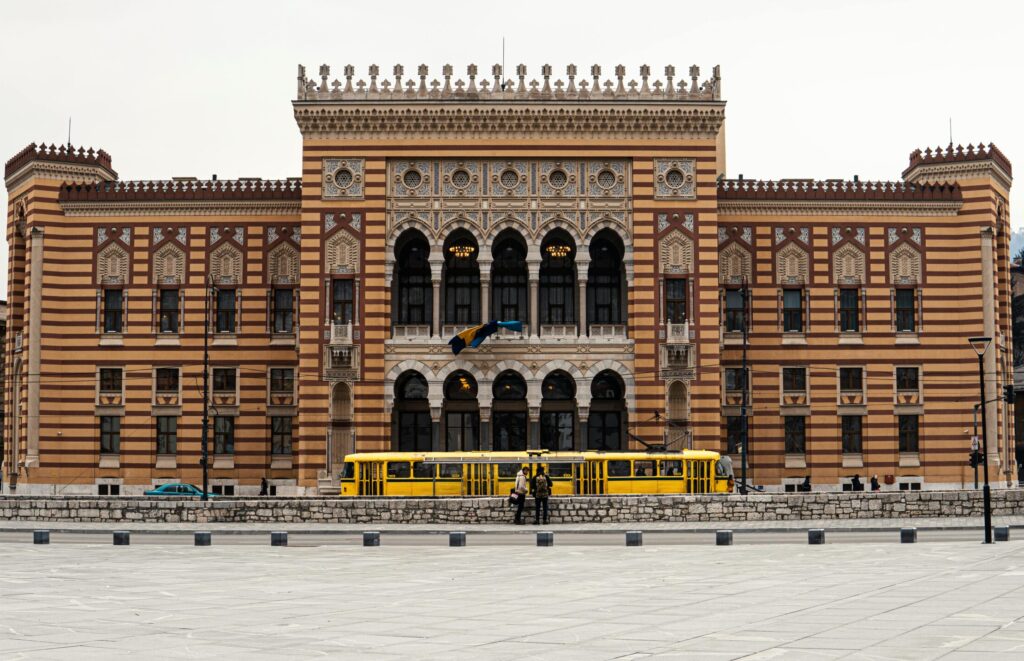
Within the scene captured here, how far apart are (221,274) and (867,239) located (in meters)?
28.8

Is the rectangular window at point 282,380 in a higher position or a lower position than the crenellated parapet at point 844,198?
lower

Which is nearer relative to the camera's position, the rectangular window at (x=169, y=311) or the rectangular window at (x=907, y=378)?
the rectangular window at (x=907, y=378)

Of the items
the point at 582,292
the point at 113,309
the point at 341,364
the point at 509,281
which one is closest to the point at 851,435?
the point at 582,292

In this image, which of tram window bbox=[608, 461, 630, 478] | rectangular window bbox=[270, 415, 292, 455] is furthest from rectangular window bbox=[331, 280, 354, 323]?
tram window bbox=[608, 461, 630, 478]

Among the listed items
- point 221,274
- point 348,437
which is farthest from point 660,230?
point 221,274

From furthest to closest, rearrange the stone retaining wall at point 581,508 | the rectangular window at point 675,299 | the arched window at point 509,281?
the arched window at point 509,281
the rectangular window at point 675,299
the stone retaining wall at point 581,508

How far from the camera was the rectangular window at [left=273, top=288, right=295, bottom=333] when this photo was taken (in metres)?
55.7

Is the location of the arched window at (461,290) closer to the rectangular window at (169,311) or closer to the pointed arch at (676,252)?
the pointed arch at (676,252)

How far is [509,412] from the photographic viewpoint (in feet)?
177

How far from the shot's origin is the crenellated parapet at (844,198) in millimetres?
55719

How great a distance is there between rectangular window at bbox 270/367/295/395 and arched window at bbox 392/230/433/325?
5.78 metres

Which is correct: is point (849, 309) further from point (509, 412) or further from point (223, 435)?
point (223, 435)

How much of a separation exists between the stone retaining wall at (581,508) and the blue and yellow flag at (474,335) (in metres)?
12.3

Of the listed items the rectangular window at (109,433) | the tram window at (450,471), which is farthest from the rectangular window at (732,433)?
the rectangular window at (109,433)
